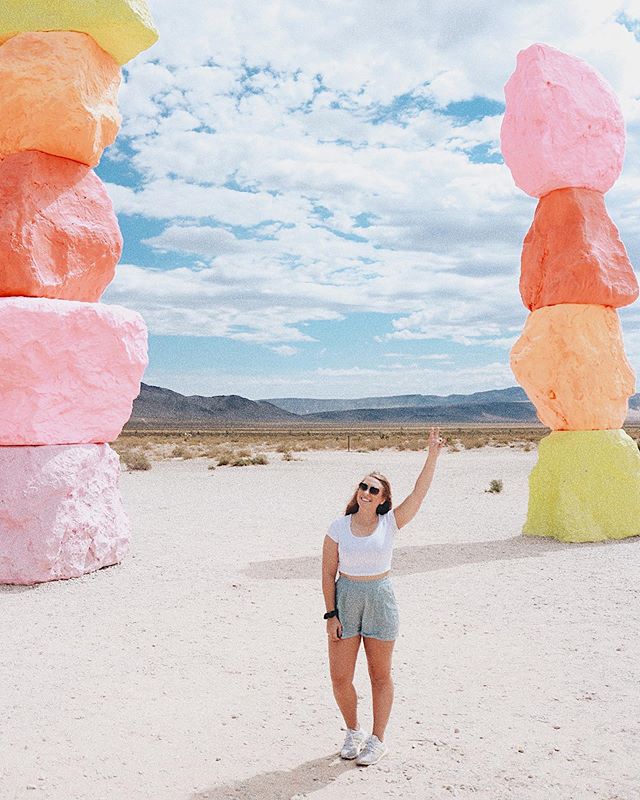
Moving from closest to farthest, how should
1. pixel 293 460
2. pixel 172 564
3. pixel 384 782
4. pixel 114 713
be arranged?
pixel 384 782 → pixel 114 713 → pixel 172 564 → pixel 293 460

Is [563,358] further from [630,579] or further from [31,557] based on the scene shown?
[31,557]

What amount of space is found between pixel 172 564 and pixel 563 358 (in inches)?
219

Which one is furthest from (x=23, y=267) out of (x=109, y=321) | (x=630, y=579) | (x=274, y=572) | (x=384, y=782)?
(x=630, y=579)

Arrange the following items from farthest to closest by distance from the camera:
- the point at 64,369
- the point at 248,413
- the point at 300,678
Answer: the point at 248,413 < the point at 64,369 < the point at 300,678

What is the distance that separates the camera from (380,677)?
13.3ft

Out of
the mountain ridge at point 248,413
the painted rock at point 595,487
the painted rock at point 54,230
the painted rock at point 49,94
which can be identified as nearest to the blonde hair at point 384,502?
the painted rock at point 54,230

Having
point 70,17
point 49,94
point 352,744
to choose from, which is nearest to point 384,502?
point 352,744

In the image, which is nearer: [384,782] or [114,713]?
[384,782]

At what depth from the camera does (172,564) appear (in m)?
9.05

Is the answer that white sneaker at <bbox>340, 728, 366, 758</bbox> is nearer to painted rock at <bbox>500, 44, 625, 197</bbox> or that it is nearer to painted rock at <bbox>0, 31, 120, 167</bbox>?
painted rock at <bbox>0, 31, 120, 167</bbox>

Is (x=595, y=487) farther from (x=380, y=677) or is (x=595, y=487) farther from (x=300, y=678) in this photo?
(x=380, y=677)

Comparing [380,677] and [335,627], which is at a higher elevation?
[335,627]

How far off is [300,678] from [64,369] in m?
4.25

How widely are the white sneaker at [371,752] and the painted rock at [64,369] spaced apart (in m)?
5.14
